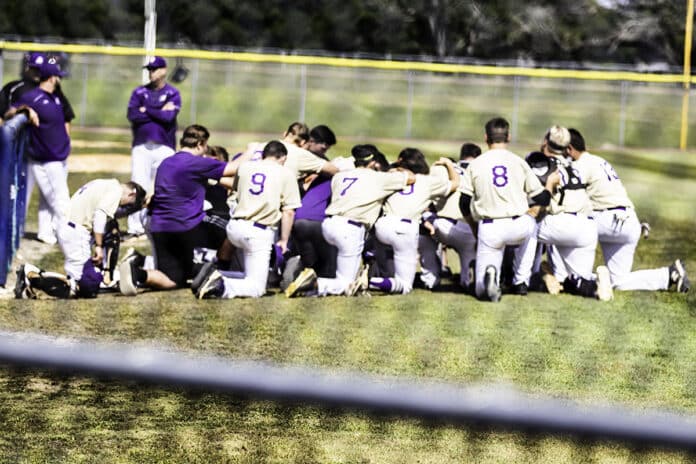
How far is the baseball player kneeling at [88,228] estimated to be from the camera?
736cm

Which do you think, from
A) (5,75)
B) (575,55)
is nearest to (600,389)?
(5,75)

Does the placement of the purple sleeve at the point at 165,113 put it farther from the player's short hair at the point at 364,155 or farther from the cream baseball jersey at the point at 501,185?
the cream baseball jersey at the point at 501,185

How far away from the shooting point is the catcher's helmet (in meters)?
7.93

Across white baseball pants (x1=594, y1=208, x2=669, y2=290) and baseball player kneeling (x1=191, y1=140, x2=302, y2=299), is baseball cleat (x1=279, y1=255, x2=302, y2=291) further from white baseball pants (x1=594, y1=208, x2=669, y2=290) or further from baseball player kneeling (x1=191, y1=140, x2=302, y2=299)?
white baseball pants (x1=594, y1=208, x2=669, y2=290)

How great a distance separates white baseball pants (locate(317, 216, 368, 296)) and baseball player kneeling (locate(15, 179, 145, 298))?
1344mm

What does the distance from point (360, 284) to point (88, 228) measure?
1905mm

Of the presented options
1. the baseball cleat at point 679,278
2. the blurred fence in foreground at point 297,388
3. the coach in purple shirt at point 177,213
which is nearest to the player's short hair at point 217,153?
the coach in purple shirt at point 177,213

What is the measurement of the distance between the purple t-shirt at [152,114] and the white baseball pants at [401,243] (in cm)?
250

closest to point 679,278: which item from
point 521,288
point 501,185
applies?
point 521,288

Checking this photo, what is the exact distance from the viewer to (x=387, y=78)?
16.4 m

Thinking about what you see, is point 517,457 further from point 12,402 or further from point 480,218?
point 480,218

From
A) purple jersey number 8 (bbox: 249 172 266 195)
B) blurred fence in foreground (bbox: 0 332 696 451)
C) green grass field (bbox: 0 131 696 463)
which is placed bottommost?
green grass field (bbox: 0 131 696 463)

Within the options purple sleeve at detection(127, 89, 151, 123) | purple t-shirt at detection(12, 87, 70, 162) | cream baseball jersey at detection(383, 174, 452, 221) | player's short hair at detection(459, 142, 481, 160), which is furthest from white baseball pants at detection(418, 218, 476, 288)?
purple t-shirt at detection(12, 87, 70, 162)

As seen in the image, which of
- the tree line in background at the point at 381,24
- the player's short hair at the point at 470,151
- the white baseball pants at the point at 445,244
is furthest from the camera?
the tree line in background at the point at 381,24
